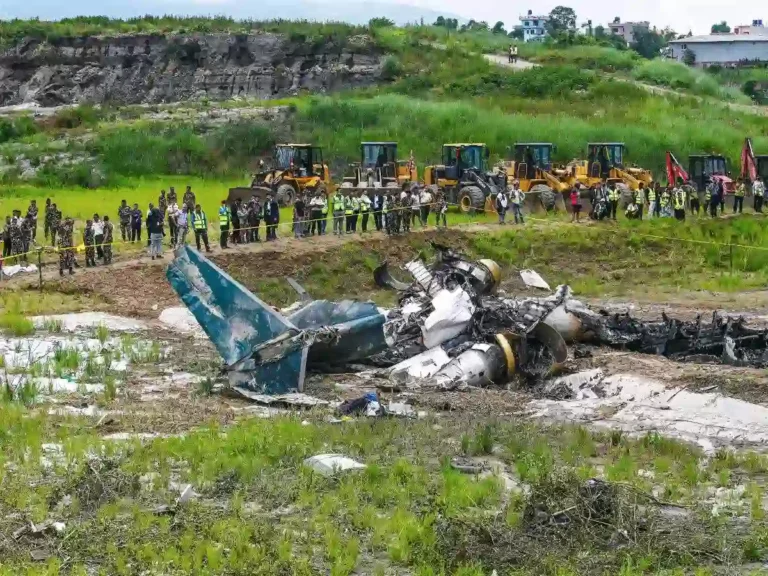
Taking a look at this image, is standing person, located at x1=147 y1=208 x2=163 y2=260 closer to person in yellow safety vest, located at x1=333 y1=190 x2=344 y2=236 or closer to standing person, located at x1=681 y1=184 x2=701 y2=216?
person in yellow safety vest, located at x1=333 y1=190 x2=344 y2=236

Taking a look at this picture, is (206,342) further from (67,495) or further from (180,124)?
(180,124)

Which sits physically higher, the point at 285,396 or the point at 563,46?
the point at 563,46

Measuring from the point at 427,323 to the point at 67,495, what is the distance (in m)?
8.36

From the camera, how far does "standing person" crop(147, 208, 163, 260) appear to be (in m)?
25.3

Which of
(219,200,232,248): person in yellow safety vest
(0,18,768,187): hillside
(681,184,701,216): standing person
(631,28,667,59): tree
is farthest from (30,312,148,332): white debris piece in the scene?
(631,28,667,59): tree

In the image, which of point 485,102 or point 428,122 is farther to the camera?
point 485,102

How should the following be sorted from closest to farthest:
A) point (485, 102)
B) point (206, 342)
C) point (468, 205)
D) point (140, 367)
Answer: point (140, 367) < point (206, 342) < point (468, 205) < point (485, 102)

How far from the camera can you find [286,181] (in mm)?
35812

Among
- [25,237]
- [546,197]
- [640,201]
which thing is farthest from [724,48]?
[25,237]

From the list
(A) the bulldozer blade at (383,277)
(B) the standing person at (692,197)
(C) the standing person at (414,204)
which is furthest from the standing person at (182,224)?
(B) the standing person at (692,197)

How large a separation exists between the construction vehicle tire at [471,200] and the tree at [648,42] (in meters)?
97.4

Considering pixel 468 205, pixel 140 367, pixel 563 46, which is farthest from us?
pixel 563 46

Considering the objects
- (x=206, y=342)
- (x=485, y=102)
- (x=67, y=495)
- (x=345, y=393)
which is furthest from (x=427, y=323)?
(x=485, y=102)

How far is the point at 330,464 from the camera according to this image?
1171 cm
